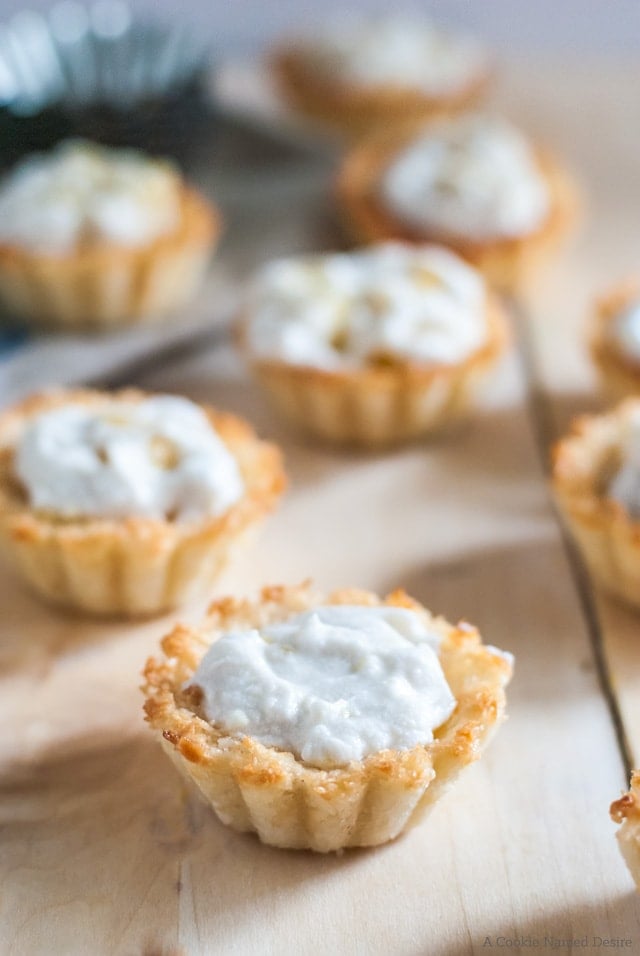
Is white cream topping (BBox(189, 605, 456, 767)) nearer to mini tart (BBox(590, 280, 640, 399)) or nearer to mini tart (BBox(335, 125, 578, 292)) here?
mini tart (BBox(590, 280, 640, 399))

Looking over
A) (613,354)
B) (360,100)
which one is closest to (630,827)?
(613,354)

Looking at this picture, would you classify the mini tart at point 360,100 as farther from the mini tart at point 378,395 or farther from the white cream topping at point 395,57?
the mini tart at point 378,395

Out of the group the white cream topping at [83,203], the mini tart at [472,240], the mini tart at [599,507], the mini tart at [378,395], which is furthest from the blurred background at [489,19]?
the mini tart at [599,507]

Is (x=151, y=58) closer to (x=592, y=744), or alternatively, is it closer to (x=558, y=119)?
(x=558, y=119)

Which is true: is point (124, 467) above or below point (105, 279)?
above

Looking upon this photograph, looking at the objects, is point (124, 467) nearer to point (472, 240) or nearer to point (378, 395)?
point (378, 395)

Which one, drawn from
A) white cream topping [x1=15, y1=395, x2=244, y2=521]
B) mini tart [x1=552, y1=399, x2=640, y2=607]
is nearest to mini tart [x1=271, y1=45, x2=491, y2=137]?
mini tart [x1=552, y1=399, x2=640, y2=607]
